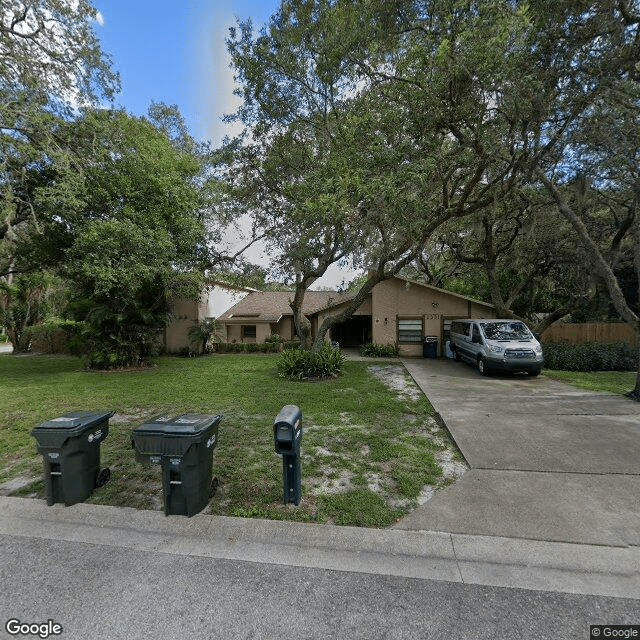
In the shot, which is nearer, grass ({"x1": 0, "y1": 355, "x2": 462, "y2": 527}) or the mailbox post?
the mailbox post

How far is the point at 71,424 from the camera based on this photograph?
3.75 metres

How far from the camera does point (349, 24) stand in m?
7.14

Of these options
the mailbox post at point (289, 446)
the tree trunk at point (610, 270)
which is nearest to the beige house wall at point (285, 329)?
the tree trunk at point (610, 270)

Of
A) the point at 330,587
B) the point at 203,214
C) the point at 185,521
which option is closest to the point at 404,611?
the point at 330,587

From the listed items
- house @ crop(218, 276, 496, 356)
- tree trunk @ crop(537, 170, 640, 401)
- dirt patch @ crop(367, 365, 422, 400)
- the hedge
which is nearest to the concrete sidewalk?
dirt patch @ crop(367, 365, 422, 400)

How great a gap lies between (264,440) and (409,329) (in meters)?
13.3

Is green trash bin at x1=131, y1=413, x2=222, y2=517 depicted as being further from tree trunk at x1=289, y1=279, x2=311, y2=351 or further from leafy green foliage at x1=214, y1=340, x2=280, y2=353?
Answer: leafy green foliage at x1=214, y1=340, x2=280, y2=353

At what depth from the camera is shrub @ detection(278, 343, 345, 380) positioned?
38.0 ft

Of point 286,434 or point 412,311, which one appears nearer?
point 286,434

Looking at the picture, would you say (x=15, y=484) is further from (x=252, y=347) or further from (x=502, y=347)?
(x=252, y=347)

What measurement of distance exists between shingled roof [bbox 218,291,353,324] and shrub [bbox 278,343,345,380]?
9179 millimetres

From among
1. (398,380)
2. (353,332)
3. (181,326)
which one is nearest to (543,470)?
(398,380)

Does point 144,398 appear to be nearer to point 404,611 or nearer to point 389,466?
point 389,466

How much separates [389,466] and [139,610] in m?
3.30
